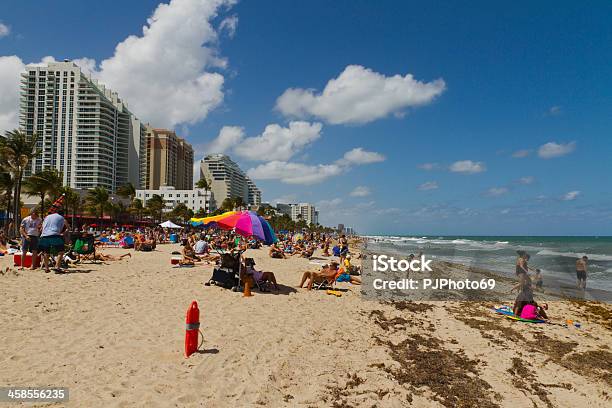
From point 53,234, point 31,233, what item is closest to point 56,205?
point 31,233

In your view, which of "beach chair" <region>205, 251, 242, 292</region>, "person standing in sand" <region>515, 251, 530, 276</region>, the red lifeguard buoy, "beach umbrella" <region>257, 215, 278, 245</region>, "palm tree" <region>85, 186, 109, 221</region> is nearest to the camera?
the red lifeguard buoy

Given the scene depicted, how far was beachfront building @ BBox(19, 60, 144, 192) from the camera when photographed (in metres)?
106

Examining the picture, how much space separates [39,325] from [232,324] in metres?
3.12

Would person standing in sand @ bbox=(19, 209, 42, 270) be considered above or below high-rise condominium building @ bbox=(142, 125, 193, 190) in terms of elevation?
below

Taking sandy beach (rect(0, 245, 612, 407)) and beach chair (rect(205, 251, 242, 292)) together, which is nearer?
sandy beach (rect(0, 245, 612, 407))

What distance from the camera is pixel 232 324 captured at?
6.64 metres

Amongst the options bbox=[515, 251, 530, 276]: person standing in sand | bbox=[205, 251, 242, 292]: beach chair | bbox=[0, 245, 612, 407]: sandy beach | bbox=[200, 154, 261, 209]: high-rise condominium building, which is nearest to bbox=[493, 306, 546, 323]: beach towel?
bbox=[0, 245, 612, 407]: sandy beach

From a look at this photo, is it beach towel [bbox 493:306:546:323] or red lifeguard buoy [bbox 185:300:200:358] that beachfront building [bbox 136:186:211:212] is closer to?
beach towel [bbox 493:306:546:323]

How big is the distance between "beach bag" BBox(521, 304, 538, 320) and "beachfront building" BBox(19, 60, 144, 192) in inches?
4611

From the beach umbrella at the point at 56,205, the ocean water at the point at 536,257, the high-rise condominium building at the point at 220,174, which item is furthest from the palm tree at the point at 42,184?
the high-rise condominium building at the point at 220,174

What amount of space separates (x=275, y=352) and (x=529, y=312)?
23.9 feet

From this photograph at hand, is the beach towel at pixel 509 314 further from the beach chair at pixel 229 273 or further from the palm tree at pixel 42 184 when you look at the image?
the palm tree at pixel 42 184

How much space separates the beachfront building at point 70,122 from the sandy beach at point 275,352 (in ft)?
373

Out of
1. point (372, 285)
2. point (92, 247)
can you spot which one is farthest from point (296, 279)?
point (92, 247)
